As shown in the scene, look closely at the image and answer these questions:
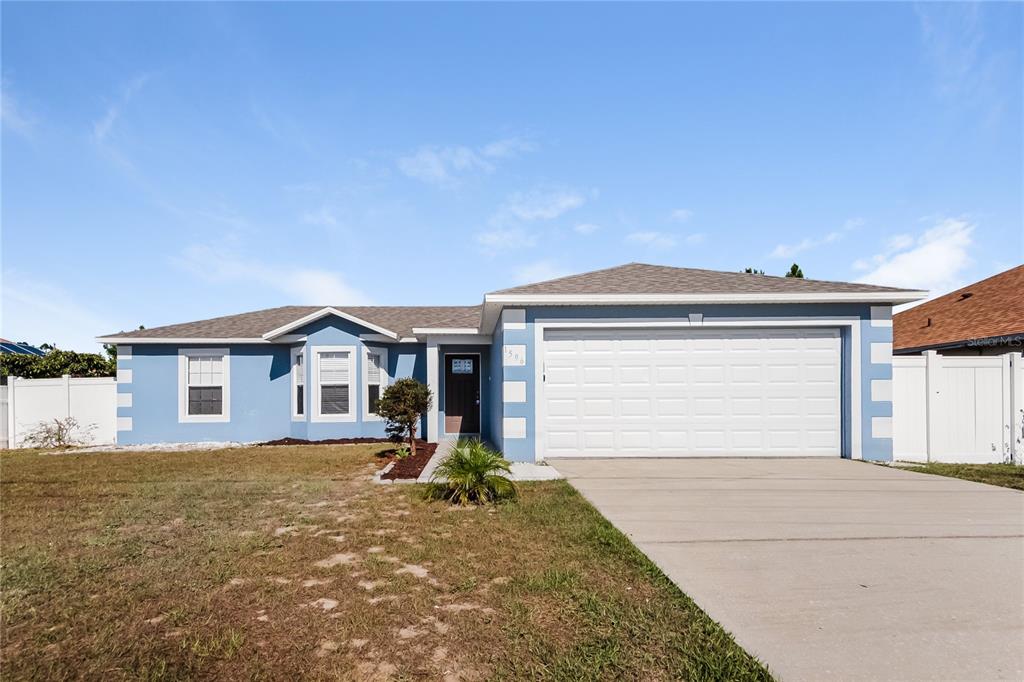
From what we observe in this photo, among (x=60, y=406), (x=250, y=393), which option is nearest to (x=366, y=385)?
(x=250, y=393)

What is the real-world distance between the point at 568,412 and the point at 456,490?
3.71 metres

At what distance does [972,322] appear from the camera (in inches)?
569

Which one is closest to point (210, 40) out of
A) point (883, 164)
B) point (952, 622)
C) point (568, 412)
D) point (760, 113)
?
point (568, 412)

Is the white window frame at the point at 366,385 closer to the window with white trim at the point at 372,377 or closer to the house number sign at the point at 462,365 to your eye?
the window with white trim at the point at 372,377

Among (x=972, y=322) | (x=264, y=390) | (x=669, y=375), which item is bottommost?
(x=264, y=390)

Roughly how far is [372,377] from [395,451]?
A: 116 inches

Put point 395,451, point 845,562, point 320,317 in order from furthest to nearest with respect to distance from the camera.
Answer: point 320,317
point 395,451
point 845,562

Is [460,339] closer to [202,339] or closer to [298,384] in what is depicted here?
[298,384]

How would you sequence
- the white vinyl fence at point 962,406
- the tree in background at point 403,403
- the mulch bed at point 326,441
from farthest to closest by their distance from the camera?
1. the mulch bed at point 326,441
2. the tree in background at point 403,403
3. the white vinyl fence at point 962,406

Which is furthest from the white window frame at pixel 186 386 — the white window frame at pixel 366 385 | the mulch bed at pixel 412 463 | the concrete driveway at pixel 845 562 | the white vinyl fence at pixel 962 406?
the white vinyl fence at pixel 962 406

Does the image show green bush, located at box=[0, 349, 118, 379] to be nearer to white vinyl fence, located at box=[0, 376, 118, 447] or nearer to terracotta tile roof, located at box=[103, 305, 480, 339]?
white vinyl fence, located at box=[0, 376, 118, 447]

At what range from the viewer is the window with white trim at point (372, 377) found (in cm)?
1383

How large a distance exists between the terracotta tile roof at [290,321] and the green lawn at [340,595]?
26.0ft

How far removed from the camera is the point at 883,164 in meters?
11.1
